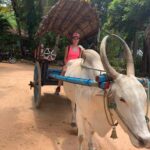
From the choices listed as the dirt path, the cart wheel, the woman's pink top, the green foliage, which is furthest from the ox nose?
the green foliage

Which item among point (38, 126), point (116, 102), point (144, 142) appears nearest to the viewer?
point (144, 142)

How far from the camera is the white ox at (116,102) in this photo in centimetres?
344

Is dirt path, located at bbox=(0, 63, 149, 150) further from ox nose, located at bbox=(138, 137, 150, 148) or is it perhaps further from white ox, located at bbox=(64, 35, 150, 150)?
ox nose, located at bbox=(138, 137, 150, 148)

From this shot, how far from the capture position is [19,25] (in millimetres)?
23766

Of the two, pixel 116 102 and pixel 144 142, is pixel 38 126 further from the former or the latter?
pixel 144 142

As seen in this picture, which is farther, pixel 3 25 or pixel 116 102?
pixel 3 25

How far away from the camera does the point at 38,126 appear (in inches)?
257

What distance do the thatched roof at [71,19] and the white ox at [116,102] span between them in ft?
7.00

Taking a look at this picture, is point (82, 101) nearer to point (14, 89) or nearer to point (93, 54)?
point (93, 54)

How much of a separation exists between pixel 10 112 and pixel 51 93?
1911 mm

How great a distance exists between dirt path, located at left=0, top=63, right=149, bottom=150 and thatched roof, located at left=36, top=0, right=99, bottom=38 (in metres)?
1.69

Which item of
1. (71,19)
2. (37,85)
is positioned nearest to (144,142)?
(37,85)

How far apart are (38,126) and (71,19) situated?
2.72 metres

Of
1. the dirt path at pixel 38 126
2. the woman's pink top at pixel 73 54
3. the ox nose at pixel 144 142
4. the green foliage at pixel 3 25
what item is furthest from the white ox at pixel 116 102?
the green foliage at pixel 3 25
